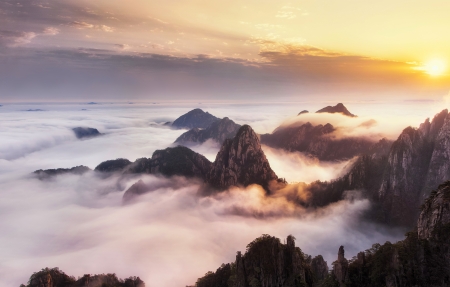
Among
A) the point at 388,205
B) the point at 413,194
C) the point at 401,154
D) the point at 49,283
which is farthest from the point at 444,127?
the point at 49,283

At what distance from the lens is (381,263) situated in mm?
41719

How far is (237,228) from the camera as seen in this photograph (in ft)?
455

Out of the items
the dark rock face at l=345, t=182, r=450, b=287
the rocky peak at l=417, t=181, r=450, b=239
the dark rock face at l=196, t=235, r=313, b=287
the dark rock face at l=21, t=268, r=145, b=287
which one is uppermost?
the rocky peak at l=417, t=181, r=450, b=239

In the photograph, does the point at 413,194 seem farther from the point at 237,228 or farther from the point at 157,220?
the point at 157,220

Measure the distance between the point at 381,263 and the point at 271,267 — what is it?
19506 millimetres

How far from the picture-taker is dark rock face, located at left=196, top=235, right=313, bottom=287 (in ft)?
162

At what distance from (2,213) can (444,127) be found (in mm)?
283038

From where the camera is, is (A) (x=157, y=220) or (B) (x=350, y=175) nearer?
(B) (x=350, y=175)

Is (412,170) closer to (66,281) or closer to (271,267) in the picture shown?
(271,267)

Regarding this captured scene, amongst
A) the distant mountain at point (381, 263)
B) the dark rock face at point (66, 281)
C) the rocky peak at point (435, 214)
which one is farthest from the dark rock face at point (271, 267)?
the dark rock face at point (66, 281)

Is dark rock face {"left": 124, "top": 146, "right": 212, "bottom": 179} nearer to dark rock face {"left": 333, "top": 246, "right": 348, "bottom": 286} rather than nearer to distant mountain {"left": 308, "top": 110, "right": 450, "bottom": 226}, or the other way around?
distant mountain {"left": 308, "top": 110, "right": 450, "bottom": 226}

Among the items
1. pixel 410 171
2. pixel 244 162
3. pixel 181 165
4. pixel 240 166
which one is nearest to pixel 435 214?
pixel 410 171

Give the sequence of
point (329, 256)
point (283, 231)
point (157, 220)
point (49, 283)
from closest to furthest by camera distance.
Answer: point (49, 283) < point (329, 256) < point (283, 231) < point (157, 220)

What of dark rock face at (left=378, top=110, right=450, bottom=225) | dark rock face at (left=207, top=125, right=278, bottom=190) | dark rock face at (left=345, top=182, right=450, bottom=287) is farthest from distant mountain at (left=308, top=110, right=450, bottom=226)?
dark rock face at (left=345, top=182, right=450, bottom=287)
